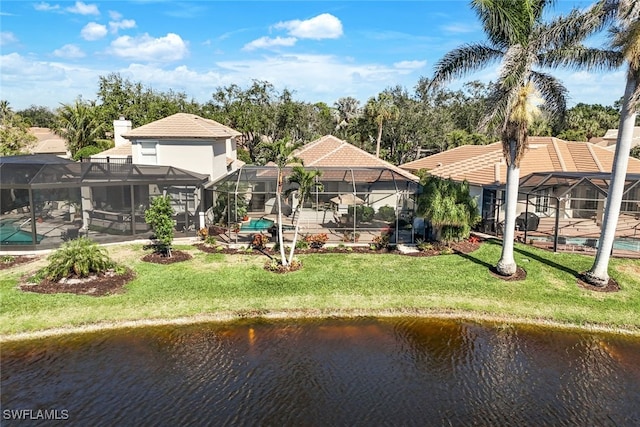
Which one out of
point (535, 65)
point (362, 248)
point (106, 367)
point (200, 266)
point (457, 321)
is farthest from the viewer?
point (362, 248)

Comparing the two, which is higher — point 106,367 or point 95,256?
point 95,256

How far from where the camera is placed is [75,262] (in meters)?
16.6

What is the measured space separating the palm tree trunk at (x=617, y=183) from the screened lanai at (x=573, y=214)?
11.0ft

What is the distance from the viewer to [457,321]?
14.8m

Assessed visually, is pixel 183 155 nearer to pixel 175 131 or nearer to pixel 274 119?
pixel 175 131

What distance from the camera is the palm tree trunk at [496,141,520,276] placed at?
1691 centimetres

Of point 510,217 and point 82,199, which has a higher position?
point 82,199

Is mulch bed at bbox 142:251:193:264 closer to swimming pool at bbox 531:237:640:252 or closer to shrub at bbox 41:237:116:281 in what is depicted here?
shrub at bbox 41:237:116:281

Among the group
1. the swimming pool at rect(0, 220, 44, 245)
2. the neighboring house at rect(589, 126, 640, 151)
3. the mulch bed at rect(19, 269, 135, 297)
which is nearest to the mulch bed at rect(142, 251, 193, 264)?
the mulch bed at rect(19, 269, 135, 297)

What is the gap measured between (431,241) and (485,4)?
427 inches

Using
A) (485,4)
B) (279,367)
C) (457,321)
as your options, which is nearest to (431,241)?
(457,321)

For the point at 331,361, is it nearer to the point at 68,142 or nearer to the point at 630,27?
the point at 630,27

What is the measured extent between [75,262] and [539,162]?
27.3 meters

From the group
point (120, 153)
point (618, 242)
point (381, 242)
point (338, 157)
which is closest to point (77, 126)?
point (120, 153)
